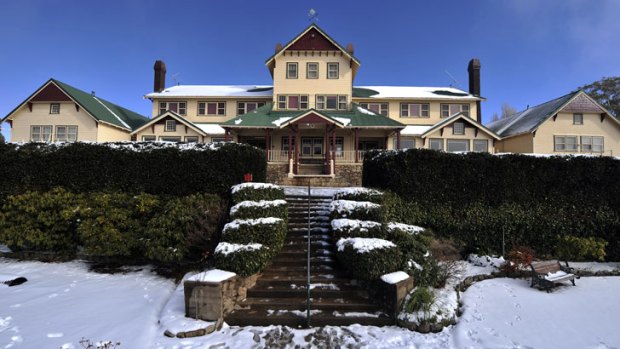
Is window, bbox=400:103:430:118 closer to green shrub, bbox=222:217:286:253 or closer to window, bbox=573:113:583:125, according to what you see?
window, bbox=573:113:583:125

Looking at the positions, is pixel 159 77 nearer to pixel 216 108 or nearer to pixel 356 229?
pixel 216 108

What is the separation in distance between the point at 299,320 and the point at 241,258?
1713mm

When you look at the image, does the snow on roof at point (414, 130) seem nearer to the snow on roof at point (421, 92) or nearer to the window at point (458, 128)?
the window at point (458, 128)

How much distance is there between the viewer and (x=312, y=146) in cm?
2359

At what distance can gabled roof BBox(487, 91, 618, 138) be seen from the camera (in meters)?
22.0

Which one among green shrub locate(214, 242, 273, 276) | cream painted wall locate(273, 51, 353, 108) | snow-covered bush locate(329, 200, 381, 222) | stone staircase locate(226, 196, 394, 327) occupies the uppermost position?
cream painted wall locate(273, 51, 353, 108)

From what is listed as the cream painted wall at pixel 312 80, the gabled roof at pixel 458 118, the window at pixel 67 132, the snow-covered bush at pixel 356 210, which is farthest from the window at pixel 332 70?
the window at pixel 67 132

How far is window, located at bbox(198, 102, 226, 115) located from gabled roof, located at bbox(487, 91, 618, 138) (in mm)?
22673

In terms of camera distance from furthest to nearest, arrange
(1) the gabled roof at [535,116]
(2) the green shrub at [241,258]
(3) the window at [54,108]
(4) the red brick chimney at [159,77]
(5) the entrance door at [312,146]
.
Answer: (4) the red brick chimney at [159,77], (5) the entrance door at [312,146], (3) the window at [54,108], (1) the gabled roof at [535,116], (2) the green shrub at [241,258]

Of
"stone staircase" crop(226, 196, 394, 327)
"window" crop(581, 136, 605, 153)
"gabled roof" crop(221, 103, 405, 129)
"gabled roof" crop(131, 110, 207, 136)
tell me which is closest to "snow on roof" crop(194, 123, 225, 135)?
"gabled roof" crop(131, 110, 207, 136)

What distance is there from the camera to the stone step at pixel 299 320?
5836 millimetres

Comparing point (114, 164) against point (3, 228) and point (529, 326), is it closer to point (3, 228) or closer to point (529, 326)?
point (3, 228)

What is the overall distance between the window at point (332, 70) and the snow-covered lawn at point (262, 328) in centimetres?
1877

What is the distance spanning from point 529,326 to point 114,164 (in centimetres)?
1123
